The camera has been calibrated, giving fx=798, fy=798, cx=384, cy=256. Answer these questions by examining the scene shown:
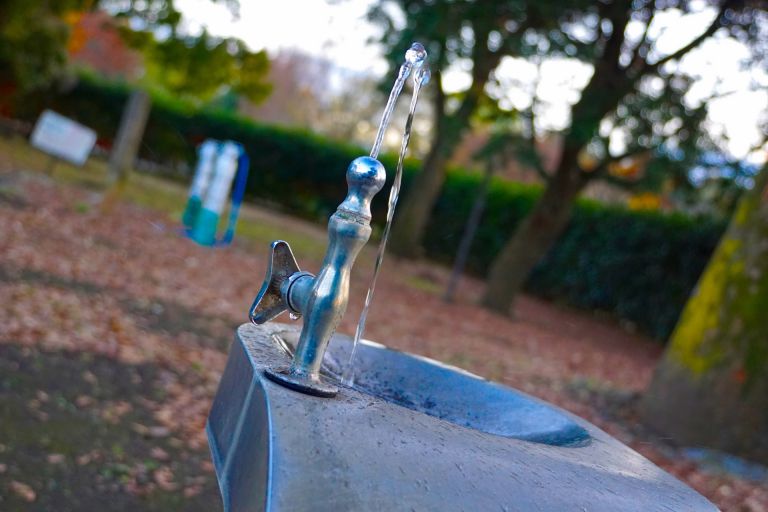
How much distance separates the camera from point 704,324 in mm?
6355

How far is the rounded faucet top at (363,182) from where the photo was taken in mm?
1432

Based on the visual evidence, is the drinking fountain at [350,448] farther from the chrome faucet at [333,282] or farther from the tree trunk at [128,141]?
the tree trunk at [128,141]

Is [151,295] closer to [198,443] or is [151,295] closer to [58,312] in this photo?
[58,312]

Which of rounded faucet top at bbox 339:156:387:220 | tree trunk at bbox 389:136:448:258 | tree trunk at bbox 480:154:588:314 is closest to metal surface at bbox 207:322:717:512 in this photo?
rounded faucet top at bbox 339:156:387:220

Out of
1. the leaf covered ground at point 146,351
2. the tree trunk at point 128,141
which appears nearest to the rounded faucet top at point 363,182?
the leaf covered ground at point 146,351

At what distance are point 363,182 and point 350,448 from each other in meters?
0.48

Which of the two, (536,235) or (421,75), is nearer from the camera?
(421,75)

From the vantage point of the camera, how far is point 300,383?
4.51 ft

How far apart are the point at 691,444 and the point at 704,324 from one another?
97cm

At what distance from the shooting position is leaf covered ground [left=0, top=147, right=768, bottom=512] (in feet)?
11.7

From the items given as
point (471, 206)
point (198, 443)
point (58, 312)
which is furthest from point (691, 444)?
point (471, 206)

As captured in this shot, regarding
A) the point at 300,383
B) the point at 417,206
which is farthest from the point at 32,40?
the point at 300,383

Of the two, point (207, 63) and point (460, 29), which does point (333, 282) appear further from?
point (207, 63)

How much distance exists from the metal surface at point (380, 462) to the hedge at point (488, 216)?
13252 mm
